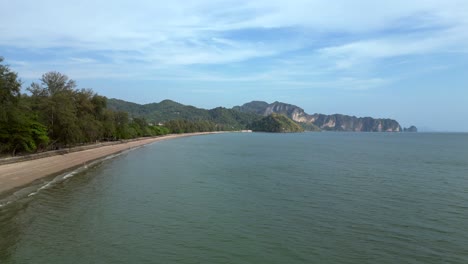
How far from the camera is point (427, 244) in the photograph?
17125 mm

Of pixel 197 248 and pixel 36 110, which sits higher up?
pixel 36 110

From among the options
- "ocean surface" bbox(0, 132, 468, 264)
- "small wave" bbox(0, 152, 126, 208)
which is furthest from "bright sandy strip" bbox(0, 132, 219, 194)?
"ocean surface" bbox(0, 132, 468, 264)

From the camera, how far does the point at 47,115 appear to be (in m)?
62.9

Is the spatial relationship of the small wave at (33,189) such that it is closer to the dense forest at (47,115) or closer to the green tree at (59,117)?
the dense forest at (47,115)

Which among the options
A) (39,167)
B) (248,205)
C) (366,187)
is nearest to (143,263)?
(248,205)

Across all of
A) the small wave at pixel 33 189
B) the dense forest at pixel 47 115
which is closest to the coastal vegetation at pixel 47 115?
the dense forest at pixel 47 115

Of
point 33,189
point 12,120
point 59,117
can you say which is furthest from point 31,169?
point 59,117

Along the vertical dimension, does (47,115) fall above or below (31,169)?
above

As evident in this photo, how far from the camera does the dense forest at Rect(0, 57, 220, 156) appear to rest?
46969 millimetres

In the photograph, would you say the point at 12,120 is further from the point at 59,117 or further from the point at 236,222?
the point at 236,222

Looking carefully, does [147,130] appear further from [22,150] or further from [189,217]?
[189,217]

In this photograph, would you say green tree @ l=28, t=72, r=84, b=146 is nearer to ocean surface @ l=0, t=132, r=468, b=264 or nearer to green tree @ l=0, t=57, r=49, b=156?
green tree @ l=0, t=57, r=49, b=156

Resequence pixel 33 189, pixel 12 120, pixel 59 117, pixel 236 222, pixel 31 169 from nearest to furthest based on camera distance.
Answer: pixel 236 222 < pixel 33 189 < pixel 31 169 < pixel 12 120 < pixel 59 117

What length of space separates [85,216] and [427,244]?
55.9 feet
